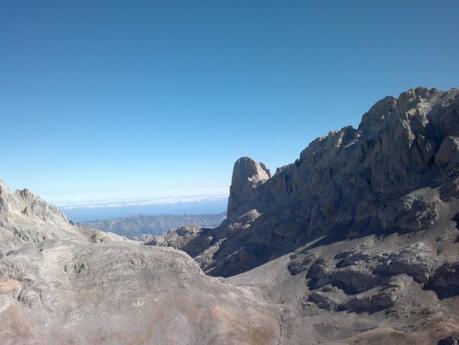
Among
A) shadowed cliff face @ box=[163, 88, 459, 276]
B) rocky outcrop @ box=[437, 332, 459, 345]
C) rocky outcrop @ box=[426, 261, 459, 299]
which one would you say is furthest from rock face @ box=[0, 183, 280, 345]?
shadowed cliff face @ box=[163, 88, 459, 276]

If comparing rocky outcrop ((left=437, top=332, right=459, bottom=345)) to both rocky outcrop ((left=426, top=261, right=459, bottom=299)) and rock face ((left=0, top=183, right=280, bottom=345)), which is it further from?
rock face ((left=0, top=183, right=280, bottom=345))

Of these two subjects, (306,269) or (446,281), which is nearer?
(446,281)

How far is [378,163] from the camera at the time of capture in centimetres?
13600

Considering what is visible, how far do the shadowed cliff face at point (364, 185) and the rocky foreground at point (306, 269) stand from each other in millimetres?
420

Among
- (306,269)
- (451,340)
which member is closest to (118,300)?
(306,269)

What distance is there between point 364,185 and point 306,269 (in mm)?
35863

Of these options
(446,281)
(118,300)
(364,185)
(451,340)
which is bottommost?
(451,340)

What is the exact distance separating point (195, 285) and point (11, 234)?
53427 millimetres

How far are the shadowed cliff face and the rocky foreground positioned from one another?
1.38ft

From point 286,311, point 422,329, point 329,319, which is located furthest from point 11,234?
point 422,329

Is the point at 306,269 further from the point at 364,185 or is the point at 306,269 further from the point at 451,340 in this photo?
the point at 451,340

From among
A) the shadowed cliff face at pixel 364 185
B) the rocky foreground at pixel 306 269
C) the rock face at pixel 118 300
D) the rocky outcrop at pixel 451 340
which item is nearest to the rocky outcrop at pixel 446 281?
the rocky foreground at pixel 306 269

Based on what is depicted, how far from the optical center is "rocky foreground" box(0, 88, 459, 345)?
267 ft

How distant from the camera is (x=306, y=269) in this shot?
395 feet
